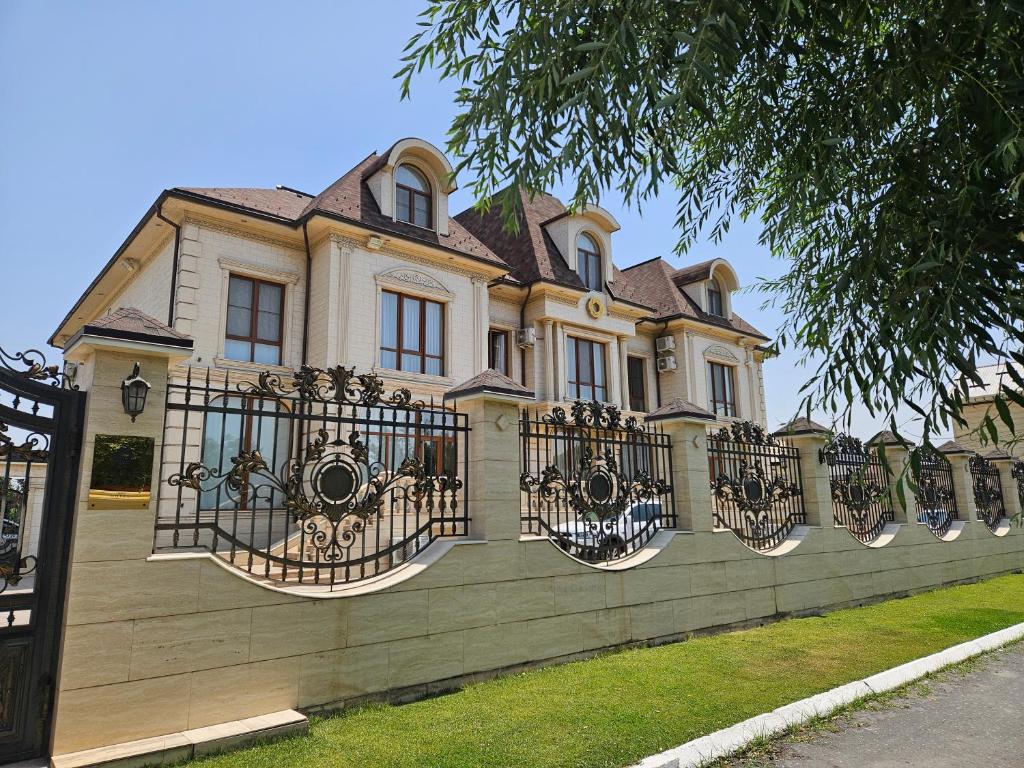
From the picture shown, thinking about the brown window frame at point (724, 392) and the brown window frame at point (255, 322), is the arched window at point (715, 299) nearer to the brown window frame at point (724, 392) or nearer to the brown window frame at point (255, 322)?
the brown window frame at point (724, 392)

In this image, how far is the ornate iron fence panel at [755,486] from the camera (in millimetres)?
8773

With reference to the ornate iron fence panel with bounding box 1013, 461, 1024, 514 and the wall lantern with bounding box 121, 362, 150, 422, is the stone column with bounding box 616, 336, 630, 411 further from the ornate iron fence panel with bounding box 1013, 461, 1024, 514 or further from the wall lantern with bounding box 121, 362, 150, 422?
the wall lantern with bounding box 121, 362, 150, 422

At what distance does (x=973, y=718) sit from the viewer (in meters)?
5.11

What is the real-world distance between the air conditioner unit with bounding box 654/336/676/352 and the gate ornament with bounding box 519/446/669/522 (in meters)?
15.7

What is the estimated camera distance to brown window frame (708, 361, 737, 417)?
23.6 meters

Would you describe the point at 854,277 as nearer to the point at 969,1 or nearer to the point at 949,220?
the point at 949,220

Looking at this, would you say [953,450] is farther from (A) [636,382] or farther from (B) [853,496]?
(A) [636,382]

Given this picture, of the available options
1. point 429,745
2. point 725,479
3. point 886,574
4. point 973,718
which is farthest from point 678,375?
point 429,745

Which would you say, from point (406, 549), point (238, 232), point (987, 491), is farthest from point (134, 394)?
point (987, 491)

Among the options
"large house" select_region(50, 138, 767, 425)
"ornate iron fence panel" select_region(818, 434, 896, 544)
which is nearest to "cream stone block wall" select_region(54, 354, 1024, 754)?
"ornate iron fence panel" select_region(818, 434, 896, 544)

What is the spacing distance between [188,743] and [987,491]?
1594 centimetres

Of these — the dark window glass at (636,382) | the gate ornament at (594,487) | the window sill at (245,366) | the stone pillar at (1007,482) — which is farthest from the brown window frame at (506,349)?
the stone pillar at (1007,482)

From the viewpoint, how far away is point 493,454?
6.11 m

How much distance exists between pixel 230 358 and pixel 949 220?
13243mm
